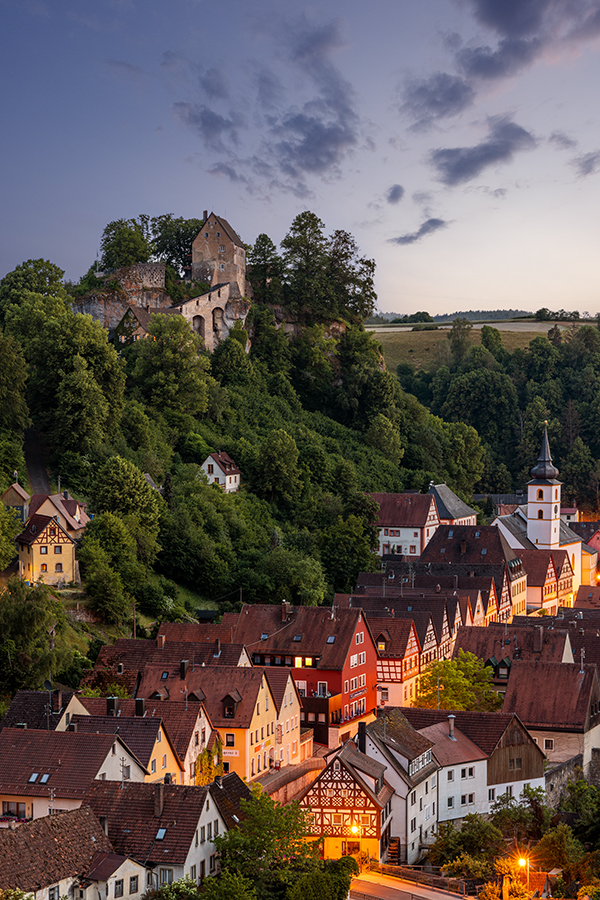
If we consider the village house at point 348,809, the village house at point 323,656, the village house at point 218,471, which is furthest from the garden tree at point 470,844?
the village house at point 218,471

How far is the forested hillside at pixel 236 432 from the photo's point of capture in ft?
218

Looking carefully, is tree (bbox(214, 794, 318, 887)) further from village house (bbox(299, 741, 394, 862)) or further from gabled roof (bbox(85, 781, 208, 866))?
village house (bbox(299, 741, 394, 862))

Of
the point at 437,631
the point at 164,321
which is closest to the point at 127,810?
the point at 437,631

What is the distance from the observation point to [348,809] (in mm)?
39781

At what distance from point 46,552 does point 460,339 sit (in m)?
117

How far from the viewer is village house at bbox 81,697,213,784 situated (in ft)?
133

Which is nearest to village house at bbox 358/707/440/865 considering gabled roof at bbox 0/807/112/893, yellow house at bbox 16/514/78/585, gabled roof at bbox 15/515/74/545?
gabled roof at bbox 0/807/112/893

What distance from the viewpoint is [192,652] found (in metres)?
50.3

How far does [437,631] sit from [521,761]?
15.3 m

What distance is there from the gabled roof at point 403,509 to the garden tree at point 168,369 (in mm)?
17124

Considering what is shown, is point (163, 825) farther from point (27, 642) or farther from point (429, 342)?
point (429, 342)

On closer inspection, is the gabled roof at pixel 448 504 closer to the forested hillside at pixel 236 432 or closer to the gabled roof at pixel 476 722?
the forested hillside at pixel 236 432

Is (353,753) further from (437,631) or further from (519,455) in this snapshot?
(519,455)

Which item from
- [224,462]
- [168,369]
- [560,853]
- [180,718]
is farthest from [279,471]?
[560,853]
